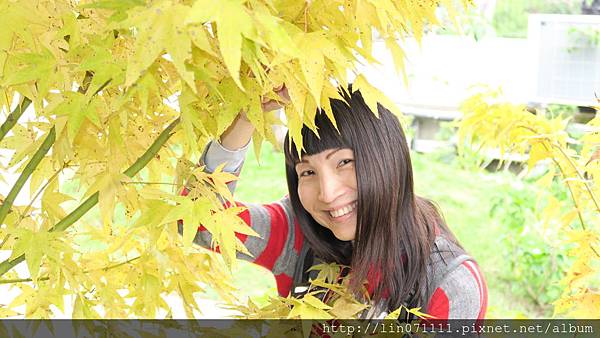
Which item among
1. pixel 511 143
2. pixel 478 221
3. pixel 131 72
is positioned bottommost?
pixel 478 221

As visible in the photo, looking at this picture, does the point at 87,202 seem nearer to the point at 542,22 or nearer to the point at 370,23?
the point at 370,23

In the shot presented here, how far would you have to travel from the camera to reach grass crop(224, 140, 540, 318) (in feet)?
9.19

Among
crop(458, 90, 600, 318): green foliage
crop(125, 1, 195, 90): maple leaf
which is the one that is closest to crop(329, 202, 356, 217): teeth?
crop(458, 90, 600, 318): green foliage

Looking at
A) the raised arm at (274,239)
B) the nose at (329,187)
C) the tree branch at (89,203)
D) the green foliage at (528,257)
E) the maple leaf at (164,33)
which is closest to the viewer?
the maple leaf at (164,33)

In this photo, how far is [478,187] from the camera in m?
3.39

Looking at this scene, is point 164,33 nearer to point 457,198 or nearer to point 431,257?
point 431,257

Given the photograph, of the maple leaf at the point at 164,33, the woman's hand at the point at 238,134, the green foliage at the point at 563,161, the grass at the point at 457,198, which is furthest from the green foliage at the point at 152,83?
the grass at the point at 457,198

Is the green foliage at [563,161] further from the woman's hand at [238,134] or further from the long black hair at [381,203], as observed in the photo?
the woman's hand at [238,134]

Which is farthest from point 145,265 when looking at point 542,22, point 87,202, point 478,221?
point 542,22

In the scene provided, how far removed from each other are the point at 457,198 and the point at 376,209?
Result: 2409 millimetres

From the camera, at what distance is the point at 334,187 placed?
91 cm

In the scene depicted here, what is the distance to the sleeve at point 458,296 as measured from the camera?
918mm

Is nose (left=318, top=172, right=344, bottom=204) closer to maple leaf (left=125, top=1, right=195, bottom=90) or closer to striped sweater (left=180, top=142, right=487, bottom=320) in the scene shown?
striped sweater (left=180, top=142, right=487, bottom=320)

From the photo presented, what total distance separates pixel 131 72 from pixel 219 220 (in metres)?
0.21
